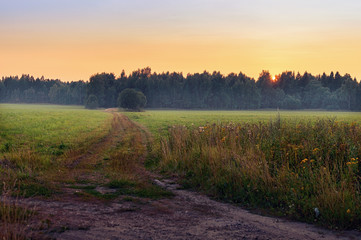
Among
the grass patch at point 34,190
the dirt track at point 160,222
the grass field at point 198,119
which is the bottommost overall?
the dirt track at point 160,222

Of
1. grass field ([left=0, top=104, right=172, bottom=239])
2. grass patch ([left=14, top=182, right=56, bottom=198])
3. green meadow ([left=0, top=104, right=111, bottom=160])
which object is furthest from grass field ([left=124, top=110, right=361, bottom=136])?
grass patch ([left=14, top=182, right=56, bottom=198])

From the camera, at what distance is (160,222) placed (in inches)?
270

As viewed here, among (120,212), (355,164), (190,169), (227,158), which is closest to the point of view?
(120,212)

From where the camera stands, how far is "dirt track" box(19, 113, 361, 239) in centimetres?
613

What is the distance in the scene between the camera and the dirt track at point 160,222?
613 centimetres

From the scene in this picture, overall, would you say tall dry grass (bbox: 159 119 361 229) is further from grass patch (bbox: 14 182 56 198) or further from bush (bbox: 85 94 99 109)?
bush (bbox: 85 94 99 109)

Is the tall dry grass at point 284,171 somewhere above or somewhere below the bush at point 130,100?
below

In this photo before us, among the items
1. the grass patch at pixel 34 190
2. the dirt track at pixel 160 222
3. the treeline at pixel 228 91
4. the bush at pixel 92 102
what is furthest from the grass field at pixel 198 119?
the treeline at pixel 228 91

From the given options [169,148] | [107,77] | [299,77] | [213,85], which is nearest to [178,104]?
[213,85]

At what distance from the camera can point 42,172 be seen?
11461 mm

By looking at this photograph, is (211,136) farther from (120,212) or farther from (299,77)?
(299,77)

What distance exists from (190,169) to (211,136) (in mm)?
2719

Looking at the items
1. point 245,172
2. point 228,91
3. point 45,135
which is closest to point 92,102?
point 228,91

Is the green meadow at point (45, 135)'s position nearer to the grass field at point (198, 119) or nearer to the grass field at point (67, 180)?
the grass field at point (67, 180)
